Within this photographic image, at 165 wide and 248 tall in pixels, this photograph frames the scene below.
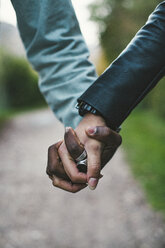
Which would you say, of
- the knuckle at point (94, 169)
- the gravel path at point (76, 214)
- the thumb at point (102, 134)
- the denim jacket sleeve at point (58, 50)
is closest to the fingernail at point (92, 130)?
the thumb at point (102, 134)

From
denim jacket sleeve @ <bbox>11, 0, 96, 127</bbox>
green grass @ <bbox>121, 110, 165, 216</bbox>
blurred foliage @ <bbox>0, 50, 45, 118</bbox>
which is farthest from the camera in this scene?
blurred foliage @ <bbox>0, 50, 45, 118</bbox>

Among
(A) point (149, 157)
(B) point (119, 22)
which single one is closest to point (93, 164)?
(A) point (149, 157)

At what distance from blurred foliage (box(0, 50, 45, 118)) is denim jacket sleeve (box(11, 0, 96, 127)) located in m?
19.0

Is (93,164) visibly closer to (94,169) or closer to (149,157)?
(94,169)

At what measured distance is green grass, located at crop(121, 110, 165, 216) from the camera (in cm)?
397

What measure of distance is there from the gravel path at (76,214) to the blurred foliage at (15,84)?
51.5 feet

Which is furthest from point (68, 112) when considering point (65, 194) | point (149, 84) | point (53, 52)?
point (65, 194)

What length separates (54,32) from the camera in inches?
53.5

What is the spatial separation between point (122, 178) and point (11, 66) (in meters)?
17.8

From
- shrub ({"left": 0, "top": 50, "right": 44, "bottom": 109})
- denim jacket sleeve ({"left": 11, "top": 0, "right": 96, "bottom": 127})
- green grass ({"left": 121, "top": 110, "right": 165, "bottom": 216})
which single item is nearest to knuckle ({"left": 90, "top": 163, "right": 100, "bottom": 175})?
denim jacket sleeve ({"left": 11, "top": 0, "right": 96, "bottom": 127})

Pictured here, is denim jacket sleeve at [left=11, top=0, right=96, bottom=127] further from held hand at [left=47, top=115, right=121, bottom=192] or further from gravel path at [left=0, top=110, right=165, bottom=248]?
gravel path at [left=0, top=110, right=165, bottom=248]

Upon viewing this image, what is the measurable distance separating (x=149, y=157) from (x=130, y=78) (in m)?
4.72

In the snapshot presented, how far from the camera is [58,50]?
141 centimetres

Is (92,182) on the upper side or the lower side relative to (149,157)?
upper
